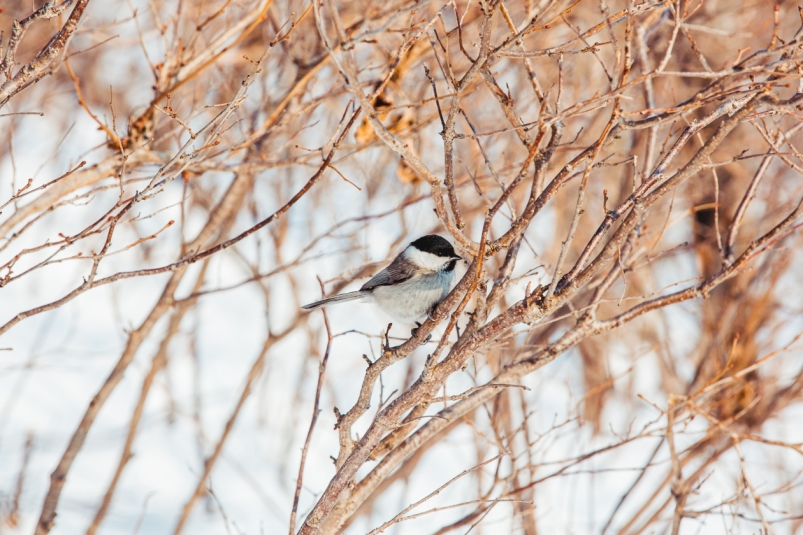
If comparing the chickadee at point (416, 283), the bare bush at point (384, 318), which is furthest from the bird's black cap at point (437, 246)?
the bare bush at point (384, 318)

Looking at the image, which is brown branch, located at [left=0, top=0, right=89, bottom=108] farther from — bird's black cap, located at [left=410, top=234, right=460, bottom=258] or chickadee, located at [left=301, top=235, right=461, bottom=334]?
bird's black cap, located at [left=410, top=234, right=460, bottom=258]

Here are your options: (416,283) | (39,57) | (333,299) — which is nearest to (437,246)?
(416,283)

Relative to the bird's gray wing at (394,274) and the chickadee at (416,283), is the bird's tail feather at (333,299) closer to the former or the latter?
the chickadee at (416,283)

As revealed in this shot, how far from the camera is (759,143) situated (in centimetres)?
721

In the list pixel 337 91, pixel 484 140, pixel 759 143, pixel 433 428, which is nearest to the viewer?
pixel 433 428

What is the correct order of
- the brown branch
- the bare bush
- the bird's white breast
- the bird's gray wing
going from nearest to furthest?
1. the brown branch
2. the bare bush
3. the bird's white breast
4. the bird's gray wing

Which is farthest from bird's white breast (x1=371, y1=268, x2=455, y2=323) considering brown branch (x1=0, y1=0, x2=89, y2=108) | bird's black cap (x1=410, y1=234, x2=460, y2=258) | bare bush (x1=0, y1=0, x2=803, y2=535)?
brown branch (x1=0, y1=0, x2=89, y2=108)

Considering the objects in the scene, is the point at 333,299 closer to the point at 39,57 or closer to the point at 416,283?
the point at 416,283

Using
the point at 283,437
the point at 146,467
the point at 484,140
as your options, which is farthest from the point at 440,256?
the point at 146,467

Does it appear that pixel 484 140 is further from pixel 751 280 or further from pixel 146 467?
pixel 146 467

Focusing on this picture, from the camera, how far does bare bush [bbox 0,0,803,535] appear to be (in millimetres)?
2973

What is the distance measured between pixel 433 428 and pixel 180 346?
4.90m

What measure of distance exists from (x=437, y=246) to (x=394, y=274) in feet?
1.03

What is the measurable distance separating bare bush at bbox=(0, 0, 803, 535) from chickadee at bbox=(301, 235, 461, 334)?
0.80 ft
